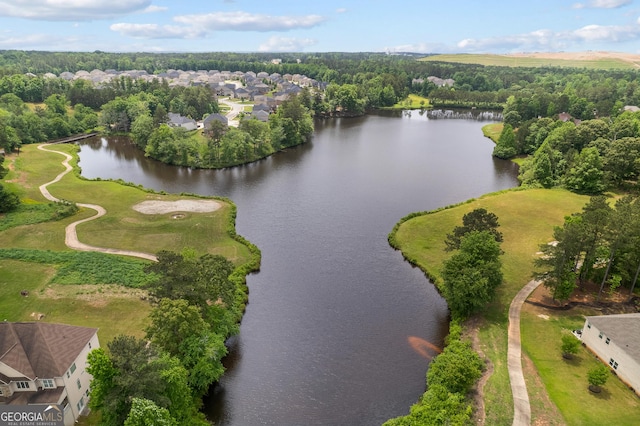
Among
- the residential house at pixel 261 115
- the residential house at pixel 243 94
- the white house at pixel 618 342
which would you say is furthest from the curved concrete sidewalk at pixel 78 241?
the residential house at pixel 243 94

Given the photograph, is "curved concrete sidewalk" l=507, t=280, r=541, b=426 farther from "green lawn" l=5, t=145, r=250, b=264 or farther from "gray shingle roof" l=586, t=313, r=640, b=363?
"green lawn" l=5, t=145, r=250, b=264

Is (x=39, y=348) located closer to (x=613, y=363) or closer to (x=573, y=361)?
(x=573, y=361)

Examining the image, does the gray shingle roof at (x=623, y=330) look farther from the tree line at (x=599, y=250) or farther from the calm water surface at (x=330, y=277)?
the calm water surface at (x=330, y=277)

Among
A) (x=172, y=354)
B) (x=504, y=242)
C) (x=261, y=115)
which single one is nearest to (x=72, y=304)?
(x=172, y=354)

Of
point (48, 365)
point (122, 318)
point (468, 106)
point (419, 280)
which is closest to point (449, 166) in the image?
point (419, 280)

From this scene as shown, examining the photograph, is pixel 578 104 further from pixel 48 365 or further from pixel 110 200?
pixel 48 365

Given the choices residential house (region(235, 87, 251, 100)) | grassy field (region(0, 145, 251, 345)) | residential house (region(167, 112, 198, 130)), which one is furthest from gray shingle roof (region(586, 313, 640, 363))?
residential house (region(235, 87, 251, 100))
